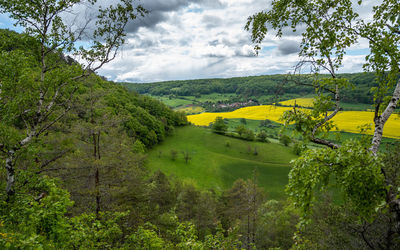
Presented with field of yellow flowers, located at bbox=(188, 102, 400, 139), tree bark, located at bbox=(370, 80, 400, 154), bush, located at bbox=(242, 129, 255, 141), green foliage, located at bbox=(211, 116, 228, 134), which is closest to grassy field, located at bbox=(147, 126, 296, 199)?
bush, located at bbox=(242, 129, 255, 141)

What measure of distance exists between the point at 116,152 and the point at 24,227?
1413 cm

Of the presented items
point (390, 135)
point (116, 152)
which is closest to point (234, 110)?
point (390, 135)

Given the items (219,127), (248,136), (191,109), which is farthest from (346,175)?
(191,109)

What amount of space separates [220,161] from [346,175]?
2409 inches

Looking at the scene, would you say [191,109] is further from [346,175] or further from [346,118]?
[346,175]

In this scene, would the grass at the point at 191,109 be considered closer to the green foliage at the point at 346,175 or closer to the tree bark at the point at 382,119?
the tree bark at the point at 382,119

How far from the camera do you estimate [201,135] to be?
85312mm

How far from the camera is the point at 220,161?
64188mm

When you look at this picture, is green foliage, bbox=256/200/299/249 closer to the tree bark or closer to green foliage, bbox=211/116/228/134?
the tree bark

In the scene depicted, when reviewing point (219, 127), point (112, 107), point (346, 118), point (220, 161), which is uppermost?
point (112, 107)

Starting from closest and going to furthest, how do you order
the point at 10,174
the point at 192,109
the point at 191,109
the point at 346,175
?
the point at 346,175 < the point at 10,174 < the point at 192,109 < the point at 191,109

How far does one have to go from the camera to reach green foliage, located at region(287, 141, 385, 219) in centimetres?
399

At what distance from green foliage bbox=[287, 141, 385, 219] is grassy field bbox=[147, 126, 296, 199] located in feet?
148

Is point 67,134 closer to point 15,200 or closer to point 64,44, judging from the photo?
point 64,44
